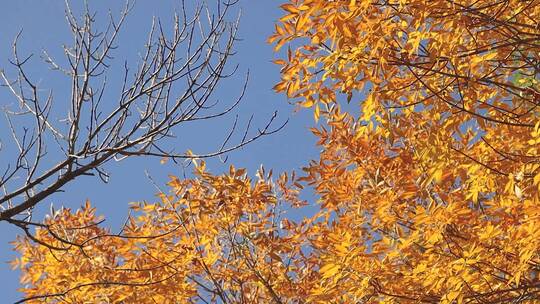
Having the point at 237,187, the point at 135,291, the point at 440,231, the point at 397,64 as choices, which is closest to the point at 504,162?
the point at 440,231

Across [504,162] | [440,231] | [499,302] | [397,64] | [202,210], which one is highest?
[202,210]

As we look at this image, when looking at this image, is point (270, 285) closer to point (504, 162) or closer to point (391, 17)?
point (504, 162)

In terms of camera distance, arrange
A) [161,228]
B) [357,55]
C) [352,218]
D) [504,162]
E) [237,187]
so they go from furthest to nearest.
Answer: [161,228] → [237,187] → [352,218] → [504,162] → [357,55]

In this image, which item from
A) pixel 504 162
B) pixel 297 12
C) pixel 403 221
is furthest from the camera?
pixel 403 221

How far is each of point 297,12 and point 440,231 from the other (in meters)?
1.98

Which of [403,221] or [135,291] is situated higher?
[135,291]

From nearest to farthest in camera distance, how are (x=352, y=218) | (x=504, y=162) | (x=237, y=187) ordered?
(x=504, y=162)
(x=352, y=218)
(x=237, y=187)

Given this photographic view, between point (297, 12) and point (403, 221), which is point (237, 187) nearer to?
point (403, 221)

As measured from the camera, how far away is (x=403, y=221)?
20.3 ft

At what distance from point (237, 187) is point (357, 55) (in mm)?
3139

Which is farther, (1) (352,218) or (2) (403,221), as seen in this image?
(1) (352,218)

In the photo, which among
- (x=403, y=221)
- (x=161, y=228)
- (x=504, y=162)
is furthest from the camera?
(x=161, y=228)

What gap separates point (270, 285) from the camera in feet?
25.7

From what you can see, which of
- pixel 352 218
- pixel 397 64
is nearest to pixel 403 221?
pixel 352 218
